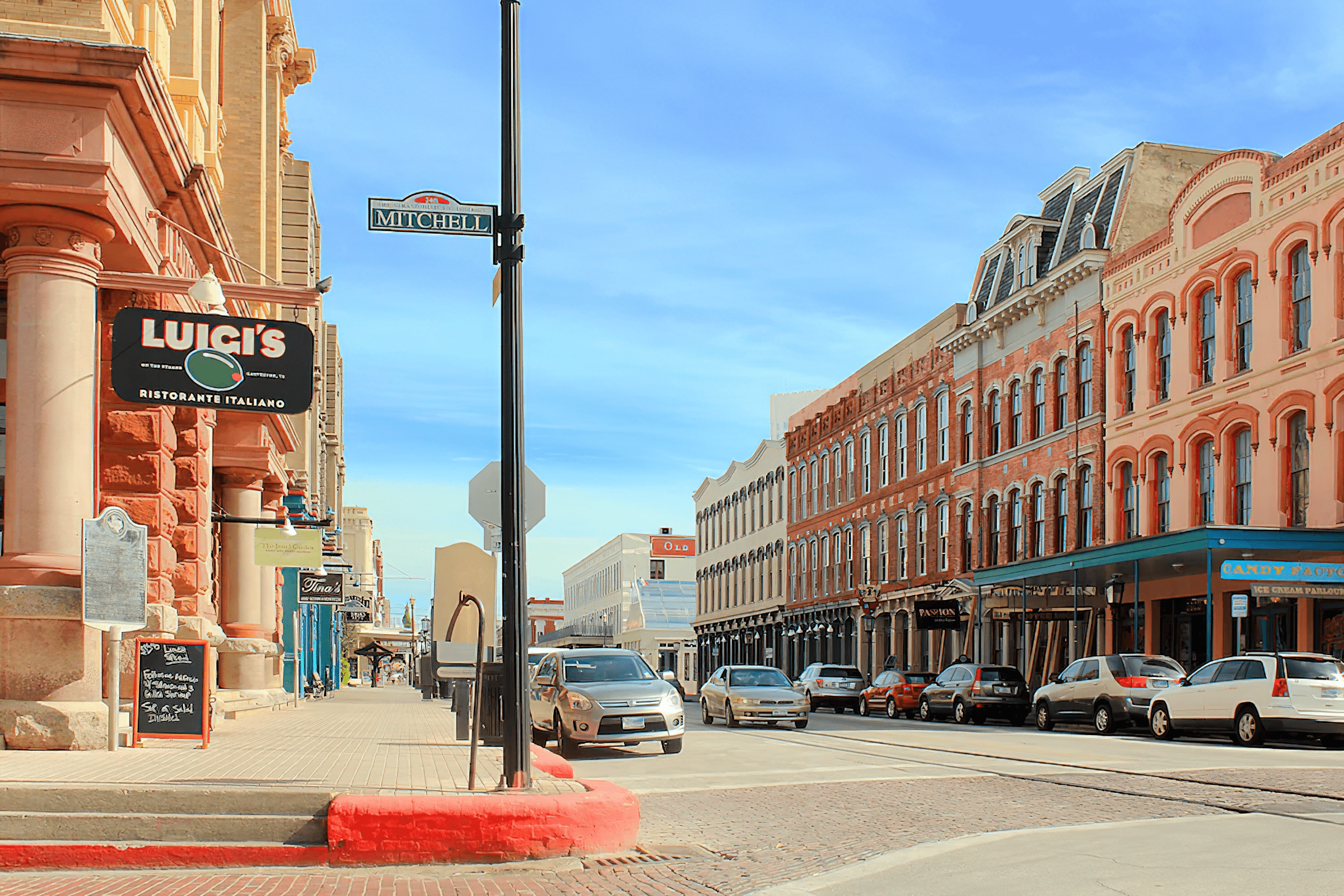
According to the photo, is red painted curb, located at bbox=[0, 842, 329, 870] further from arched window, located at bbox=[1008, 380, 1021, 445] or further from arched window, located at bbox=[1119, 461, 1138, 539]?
arched window, located at bbox=[1008, 380, 1021, 445]

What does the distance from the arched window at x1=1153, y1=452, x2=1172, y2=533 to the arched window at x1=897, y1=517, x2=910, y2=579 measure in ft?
51.0

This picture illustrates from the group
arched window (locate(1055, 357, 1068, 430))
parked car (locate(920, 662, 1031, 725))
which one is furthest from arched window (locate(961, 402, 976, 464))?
parked car (locate(920, 662, 1031, 725))

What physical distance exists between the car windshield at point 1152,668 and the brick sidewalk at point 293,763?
13.1m

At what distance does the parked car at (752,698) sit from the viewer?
27656 millimetres

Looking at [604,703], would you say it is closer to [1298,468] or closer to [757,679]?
[757,679]

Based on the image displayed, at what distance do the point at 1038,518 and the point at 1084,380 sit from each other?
453 cm

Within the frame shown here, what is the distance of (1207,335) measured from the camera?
33906 mm

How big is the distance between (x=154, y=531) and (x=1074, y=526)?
1145 inches

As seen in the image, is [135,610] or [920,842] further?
[135,610]

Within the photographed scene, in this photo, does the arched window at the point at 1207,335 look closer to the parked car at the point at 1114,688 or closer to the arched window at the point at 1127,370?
the arched window at the point at 1127,370

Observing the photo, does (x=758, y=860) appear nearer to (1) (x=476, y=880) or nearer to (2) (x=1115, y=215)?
(1) (x=476, y=880)

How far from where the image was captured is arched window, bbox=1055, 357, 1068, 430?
40.6m

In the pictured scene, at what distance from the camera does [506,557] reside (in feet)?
34.5

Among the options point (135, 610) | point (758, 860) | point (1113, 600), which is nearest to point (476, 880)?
point (758, 860)
